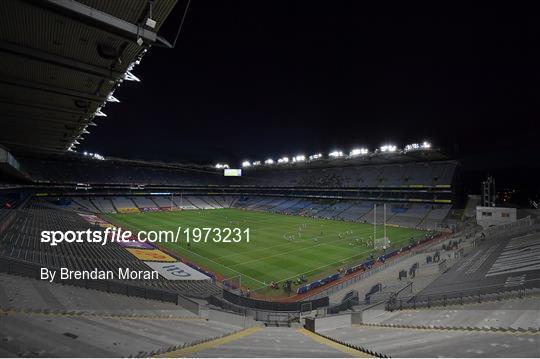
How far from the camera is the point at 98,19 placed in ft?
21.1

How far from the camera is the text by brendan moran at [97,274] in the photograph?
40.1 feet

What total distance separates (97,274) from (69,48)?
12.5m

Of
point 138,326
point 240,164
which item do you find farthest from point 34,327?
point 240,164

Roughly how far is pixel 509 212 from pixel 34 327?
48025mm

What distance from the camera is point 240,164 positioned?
109 m

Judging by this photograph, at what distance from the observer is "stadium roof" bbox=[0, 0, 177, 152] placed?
630 centimetres

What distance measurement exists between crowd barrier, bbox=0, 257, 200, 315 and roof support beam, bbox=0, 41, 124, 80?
26.6 feet

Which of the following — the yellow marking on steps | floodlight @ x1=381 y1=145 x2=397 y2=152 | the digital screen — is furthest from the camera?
the digital screen

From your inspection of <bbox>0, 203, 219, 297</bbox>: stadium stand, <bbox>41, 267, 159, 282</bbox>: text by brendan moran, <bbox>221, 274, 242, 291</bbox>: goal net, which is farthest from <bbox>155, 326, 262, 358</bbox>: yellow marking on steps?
<bbox>221, 274, 242, 291</bbox>: goal net

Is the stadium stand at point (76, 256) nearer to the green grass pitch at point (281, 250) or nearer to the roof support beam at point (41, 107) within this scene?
the green grass pitch at point (281, 250)

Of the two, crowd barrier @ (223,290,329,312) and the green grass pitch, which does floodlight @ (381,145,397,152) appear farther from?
crowd barrier @ (223,290,329,312)

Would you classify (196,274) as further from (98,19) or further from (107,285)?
(98,19)

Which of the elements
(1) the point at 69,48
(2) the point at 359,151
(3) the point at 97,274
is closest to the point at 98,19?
(1) the point at 69,48

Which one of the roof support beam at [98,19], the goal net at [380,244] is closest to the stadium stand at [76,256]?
the roof support beam at [98,19]
